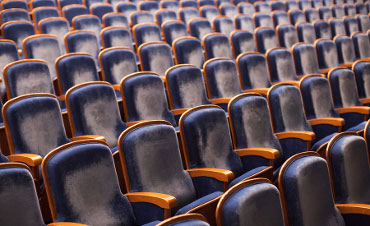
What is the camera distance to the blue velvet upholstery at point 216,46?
29.0 inches

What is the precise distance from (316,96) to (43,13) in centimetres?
51

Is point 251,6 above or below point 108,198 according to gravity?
above

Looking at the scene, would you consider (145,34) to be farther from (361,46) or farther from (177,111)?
(361,46)

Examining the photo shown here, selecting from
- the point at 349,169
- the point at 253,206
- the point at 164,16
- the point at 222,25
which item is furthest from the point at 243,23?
the point at 253,206

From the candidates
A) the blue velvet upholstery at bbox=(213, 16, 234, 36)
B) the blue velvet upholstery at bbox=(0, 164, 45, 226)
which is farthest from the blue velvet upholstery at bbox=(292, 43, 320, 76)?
the blue velvet upholstery at bbox=(0, 164, 45, 226)

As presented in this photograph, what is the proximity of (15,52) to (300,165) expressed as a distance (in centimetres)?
42

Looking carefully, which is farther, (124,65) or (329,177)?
(124,65)

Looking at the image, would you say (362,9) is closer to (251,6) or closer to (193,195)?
(251,6)

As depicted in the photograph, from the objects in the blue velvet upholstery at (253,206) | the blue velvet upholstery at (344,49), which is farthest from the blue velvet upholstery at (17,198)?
the blue velvet upholstery at (344,49)

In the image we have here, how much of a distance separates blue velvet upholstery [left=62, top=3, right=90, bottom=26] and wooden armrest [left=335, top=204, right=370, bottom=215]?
24.7 inches

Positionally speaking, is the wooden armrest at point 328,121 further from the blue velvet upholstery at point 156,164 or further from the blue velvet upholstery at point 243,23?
the blue velvet upholstery at point 243,23

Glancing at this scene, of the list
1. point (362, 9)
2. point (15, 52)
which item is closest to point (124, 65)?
point (15, 52)

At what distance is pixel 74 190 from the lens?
0.32m

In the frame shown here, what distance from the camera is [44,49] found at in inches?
24.1
